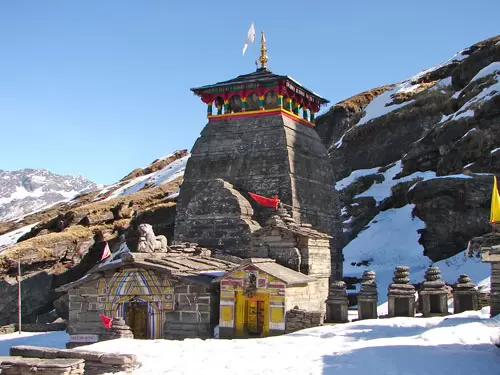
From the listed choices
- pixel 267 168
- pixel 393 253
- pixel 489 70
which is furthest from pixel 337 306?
pixel 489 70

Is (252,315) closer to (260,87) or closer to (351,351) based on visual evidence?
(351,351)

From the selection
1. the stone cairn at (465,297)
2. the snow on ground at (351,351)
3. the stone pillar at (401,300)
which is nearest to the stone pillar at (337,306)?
the stone pillar at (401,300)

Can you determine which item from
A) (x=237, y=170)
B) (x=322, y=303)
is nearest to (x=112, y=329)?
(x=322, y=303)

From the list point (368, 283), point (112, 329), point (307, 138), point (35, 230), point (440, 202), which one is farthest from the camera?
point (35, 230)

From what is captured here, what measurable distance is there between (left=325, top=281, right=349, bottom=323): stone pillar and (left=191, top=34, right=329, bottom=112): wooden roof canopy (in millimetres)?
13683

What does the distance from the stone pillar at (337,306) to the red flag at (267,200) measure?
7731mm

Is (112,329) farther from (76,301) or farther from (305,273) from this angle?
(305,273)

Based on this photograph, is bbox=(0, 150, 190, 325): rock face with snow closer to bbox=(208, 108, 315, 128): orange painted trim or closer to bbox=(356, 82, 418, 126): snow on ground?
bbox=(208, 108, 315, 128): orange painted trim

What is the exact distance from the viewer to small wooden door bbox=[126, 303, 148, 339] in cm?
2341

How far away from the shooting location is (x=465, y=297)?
22406 millimetres

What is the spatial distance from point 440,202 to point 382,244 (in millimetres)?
5206

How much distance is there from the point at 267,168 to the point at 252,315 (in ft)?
36.3

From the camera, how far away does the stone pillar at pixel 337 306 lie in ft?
72.5

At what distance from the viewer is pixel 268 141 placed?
3219 centimetres
